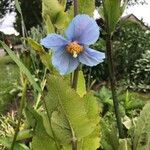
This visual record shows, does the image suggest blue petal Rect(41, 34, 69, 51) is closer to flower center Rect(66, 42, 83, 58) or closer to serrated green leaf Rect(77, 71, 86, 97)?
flower center Rect(66, 42, 83, 58)

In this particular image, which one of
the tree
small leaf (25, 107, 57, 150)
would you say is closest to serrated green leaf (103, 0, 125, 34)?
small leaf (25, 107, 57, 150)

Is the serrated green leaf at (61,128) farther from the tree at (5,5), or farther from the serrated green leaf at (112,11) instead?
the tree at (5,5)

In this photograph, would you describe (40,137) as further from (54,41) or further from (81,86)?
(54,41)

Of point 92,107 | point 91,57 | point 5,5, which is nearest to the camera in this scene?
point 91,57

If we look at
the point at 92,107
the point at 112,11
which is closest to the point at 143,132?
the point at 92,107

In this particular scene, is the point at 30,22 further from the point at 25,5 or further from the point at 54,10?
the point at 54,10

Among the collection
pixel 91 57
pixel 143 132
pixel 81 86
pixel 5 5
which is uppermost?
pixel 91 57

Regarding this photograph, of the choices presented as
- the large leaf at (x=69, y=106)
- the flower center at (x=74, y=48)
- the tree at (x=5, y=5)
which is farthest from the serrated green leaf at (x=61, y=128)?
the tree at (x=5, y=5)
